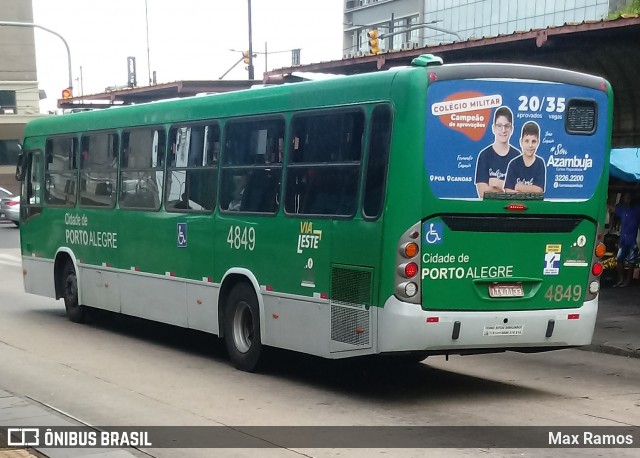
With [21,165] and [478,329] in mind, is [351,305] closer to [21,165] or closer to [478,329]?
[478,329]

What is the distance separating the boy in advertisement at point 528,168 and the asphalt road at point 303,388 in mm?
2052

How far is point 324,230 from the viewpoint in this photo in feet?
34.8

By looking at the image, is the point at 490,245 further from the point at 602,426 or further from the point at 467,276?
the point at 602,426

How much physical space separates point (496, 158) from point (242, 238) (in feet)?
10.7

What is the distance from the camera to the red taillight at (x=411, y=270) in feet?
31.7

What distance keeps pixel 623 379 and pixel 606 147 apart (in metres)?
2.78

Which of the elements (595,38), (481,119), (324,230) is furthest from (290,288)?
(595,38)

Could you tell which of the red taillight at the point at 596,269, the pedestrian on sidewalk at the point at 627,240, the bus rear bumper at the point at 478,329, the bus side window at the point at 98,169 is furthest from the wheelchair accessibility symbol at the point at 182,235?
the pedestrian on sidewalk at the point at 627,240

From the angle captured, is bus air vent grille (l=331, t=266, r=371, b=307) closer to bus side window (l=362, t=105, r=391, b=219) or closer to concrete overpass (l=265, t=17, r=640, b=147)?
bus side window (l=362, t=105, r=391, b=219)

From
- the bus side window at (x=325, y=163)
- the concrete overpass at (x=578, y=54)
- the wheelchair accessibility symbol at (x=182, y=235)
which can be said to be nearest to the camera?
the bus side window at (x=325, y=163)

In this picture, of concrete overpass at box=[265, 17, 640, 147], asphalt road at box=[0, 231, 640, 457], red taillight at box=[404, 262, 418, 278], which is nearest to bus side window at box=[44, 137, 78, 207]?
asphalt road at box=[0, 231, 640, 457]

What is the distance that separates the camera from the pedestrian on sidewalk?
19.7 meters

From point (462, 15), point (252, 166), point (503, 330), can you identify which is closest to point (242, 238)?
point (252, 166)

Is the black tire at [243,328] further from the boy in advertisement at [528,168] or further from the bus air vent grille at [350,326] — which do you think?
the boy in advertisement at [528,168]
